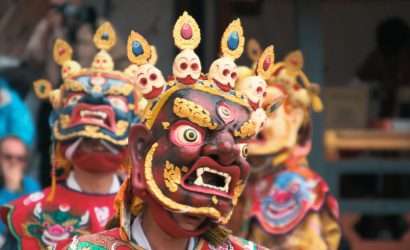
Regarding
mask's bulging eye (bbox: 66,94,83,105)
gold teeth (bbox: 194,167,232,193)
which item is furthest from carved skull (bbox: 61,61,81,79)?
gold teeth (bbox: 194,167,232,193)

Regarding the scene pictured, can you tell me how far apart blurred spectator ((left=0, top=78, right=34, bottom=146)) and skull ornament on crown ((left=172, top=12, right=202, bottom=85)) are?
13.7 ft

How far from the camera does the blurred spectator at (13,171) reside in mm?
8562

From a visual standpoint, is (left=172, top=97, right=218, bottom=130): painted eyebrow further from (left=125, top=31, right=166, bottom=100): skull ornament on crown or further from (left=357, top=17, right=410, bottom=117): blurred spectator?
(left=357, top=17, right=410, bottom=117): blurred spectator

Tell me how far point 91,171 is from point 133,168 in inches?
71.4

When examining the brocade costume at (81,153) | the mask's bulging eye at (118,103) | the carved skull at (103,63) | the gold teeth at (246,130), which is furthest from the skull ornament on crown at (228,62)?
the carved skull at (103,63)

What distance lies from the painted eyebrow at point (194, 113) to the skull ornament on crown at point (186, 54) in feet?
0.30

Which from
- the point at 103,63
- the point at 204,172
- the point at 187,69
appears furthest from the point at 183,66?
the point at 103,63

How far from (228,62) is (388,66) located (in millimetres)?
5233

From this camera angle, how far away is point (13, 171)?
341 inches

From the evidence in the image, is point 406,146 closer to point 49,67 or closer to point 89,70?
point 49,67

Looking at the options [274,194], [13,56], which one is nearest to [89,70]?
[274,194]

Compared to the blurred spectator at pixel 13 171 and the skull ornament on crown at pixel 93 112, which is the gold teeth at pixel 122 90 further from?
the blurred spectator at pixel 13 171

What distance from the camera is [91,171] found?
6598mm

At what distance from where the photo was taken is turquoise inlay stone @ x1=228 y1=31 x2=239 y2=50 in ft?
16.1
